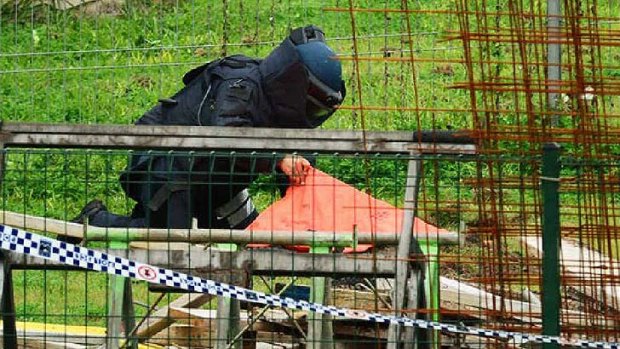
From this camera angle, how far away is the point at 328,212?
10953mm

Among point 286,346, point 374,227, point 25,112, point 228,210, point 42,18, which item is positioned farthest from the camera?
point 42,18

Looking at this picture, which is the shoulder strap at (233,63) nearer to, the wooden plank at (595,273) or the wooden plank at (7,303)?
the wooden plank at (595,273)

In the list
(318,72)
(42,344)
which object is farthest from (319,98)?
(42,344)

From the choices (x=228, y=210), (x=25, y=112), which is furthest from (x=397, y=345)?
(x=25, y=112)

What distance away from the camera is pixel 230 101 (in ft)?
42.5

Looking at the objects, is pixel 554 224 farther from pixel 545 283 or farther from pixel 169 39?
pixel 169 39

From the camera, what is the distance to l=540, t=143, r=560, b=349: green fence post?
31.8 feet

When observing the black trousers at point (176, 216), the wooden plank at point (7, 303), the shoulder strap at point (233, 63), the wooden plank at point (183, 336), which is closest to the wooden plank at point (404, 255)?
the wooden plank at point (183, 336)

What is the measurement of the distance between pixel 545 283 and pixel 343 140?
1550 millimetres

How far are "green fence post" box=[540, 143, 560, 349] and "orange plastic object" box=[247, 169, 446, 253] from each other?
920 mm

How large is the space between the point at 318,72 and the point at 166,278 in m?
3.44

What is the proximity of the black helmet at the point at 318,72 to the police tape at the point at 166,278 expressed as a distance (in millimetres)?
3245

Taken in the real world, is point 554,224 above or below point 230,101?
below

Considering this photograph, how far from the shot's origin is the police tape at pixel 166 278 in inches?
382
